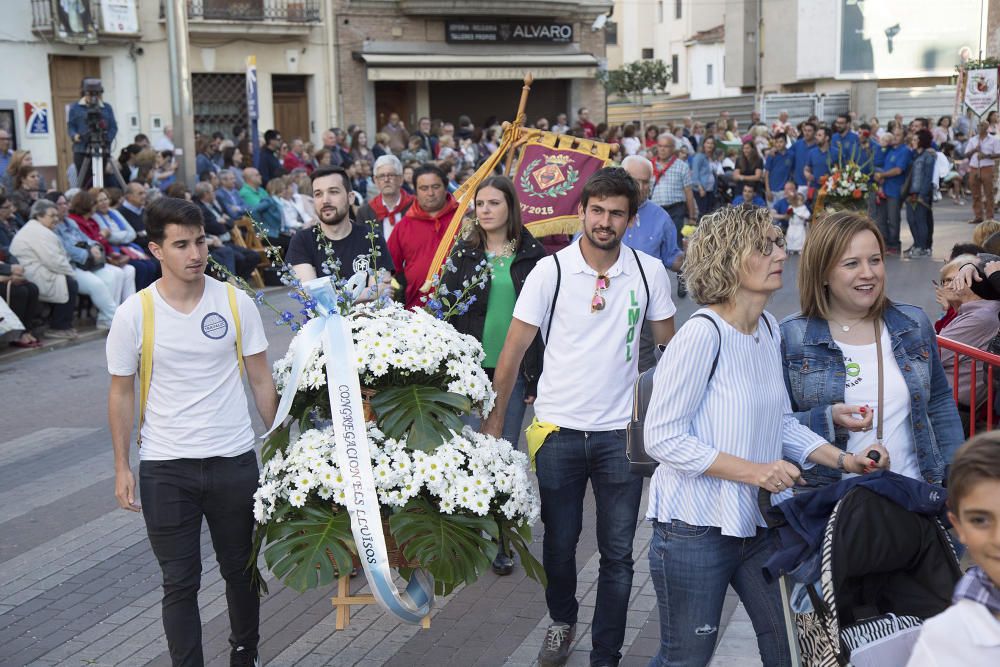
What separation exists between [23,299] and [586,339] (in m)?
9.76

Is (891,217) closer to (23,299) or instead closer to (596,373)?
(23,299)

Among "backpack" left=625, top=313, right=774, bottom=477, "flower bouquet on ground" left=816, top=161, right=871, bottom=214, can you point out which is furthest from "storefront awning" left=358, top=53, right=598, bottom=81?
"backpack" left=625, top=313, right=774, bottom=477

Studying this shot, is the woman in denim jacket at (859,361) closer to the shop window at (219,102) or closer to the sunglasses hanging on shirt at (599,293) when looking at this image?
the sunglasses hanging on shirt at (599,293)

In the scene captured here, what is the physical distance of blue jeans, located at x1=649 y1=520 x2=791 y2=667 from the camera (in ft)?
11.5

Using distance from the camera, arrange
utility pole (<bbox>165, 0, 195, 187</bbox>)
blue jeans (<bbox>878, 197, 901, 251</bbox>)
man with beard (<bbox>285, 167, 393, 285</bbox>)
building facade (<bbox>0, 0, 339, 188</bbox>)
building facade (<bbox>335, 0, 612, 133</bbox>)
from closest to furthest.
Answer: man with beard (<bbox>285, 167, 393, 285</bbox>) → utility pole (<bbox>165, 0, 195, 187</bbox>) → blue jeans (<bbox>878, 197, 901, 251</bbox>) → building facade (<bbox>0, 0, 339, 188</bbox>) → building facade (<bbox>335, 0, 612, 133</bbox>)

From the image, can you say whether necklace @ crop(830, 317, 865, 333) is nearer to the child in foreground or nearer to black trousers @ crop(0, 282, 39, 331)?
the child in foreground

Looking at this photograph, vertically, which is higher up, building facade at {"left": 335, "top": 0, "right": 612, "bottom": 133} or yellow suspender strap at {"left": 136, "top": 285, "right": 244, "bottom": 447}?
building facade at {"left": 335, "top": 0, "right": 612, "bottom": 133}

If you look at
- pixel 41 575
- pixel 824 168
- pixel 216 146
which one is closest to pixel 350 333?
pixel 41 575

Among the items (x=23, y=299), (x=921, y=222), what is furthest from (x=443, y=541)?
(x=921, y=222)

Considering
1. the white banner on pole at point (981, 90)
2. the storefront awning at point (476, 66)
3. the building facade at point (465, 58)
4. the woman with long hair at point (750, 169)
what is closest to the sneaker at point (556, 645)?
the woman with long hair at point (750, 169)

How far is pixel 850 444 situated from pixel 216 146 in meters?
18.9

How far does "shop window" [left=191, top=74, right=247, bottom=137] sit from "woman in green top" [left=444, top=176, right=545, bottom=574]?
25.7 meters

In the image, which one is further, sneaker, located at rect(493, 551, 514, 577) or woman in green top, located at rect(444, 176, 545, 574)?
sneaker, located at rect(493, 551, 514, 577)

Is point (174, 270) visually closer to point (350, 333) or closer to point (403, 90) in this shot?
point (350, 333)
